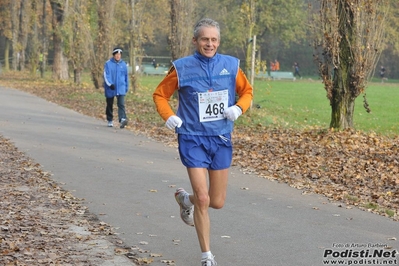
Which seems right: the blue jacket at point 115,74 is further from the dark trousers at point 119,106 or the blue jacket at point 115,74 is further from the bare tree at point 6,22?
the bare tree at point 6,22

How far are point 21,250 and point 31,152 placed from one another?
7.98m

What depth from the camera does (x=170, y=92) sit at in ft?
23.6

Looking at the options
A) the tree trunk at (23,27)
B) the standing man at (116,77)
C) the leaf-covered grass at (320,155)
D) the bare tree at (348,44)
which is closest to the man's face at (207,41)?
the leaf-covered grass at (320,155)

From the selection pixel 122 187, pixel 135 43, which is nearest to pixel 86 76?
pixel 135 43

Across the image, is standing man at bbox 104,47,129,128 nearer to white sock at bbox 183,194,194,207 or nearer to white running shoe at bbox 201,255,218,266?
white sock at bbox 183,194,194,207

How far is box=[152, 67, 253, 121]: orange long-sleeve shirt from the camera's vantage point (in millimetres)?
7078

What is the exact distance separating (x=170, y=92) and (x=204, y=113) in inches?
16.3

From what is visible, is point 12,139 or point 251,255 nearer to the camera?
point 251,255

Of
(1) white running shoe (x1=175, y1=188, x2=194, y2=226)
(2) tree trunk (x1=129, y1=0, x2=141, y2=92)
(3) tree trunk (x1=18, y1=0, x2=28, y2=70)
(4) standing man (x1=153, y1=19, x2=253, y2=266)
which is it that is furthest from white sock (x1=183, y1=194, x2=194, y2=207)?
(3) tree trunk (x1=18, y1=0, x2=28, y2=70)

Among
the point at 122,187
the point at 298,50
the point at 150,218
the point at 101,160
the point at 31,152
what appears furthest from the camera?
the point at 298,50

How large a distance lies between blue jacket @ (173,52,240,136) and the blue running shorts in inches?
2.1

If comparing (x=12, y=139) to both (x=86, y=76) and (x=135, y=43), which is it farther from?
(x=86, y=76)

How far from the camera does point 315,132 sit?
707 inches

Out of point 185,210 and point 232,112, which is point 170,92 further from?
point 185,210
